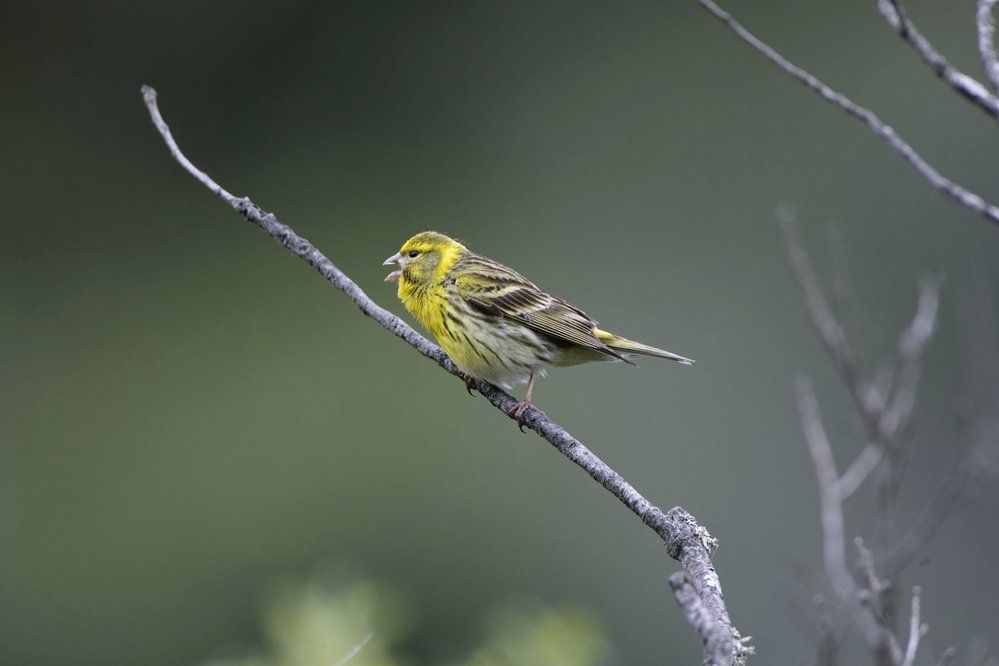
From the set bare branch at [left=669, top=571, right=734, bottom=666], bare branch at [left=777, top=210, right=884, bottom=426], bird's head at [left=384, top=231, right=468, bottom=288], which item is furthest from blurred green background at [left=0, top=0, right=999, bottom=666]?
bare branch at [left=669, top=571, right=734, bottom=666]

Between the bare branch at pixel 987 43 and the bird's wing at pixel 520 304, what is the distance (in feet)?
8.50

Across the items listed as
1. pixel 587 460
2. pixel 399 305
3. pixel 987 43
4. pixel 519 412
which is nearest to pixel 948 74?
pixel 987 43

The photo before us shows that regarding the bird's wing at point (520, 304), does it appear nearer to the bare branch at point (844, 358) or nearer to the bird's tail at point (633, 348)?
the bird's tail at point (633, 348)

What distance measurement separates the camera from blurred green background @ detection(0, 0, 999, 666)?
31.4ft

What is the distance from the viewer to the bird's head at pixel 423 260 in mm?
5535

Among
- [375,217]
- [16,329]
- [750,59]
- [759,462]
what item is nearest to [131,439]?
[16,329]

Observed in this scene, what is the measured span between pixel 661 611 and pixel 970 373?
366 centimetres

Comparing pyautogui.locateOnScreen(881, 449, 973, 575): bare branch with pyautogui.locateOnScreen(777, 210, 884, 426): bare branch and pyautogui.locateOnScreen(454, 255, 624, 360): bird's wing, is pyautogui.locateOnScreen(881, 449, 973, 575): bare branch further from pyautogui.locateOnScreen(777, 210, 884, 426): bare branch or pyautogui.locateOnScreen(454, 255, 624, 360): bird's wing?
pyautogui.locateOnScreen(454, 255, 624, 360): bird's wing

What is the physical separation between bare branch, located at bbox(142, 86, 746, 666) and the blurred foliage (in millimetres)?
768

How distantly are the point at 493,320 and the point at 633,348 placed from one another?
672mm

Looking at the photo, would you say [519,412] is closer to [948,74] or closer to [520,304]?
[520,304]

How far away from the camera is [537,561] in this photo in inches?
395

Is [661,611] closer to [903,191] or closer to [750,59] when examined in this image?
[903,191]

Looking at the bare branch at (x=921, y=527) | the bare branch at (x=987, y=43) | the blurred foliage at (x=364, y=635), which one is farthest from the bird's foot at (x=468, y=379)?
the bare branch at (x=987, y=43)
